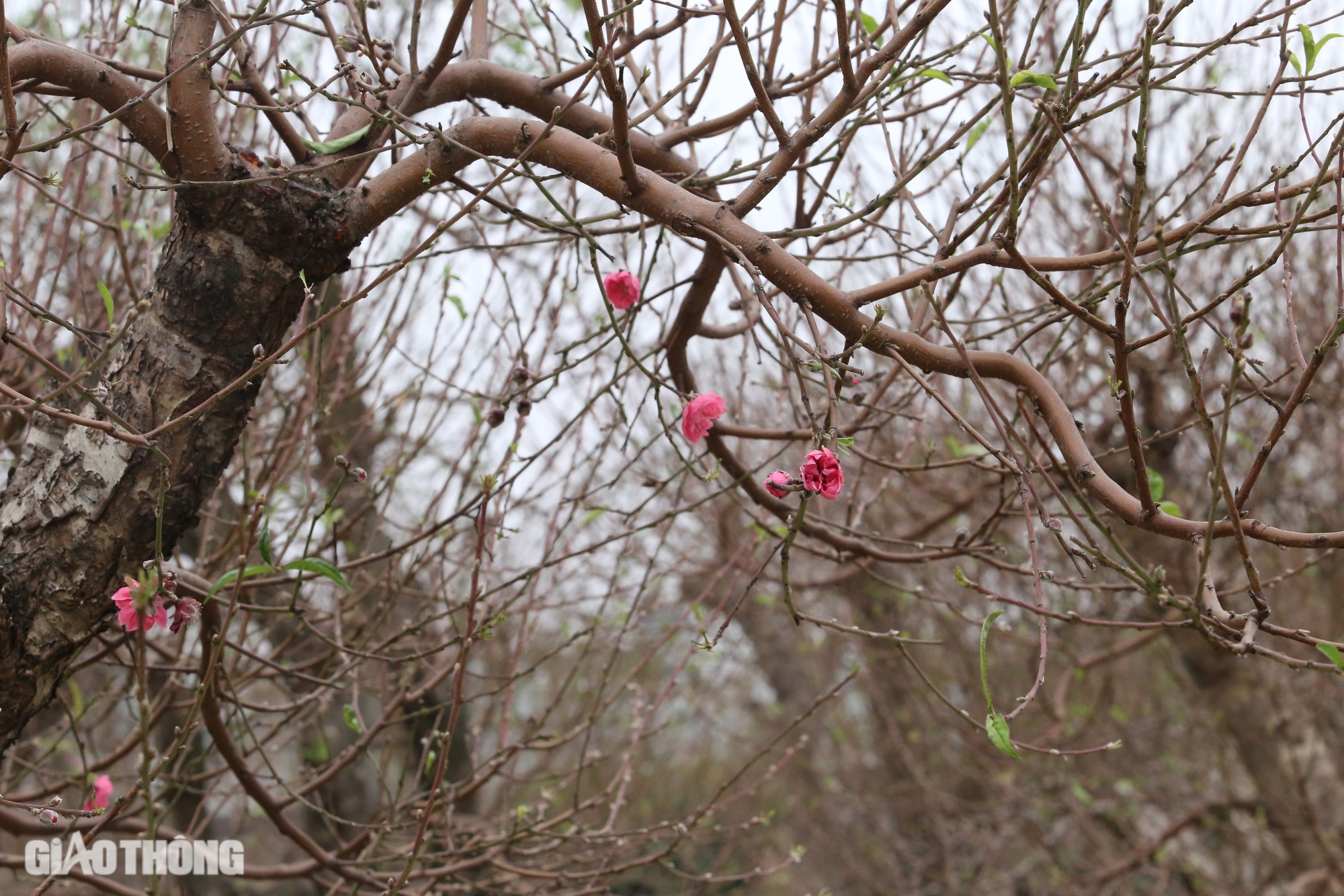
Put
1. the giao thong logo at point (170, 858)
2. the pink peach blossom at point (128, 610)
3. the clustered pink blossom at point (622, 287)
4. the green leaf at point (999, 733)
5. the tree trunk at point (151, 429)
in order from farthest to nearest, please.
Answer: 1. the giao thong logo at point (170, 858)
2. the clustered pink blossom at point (622, 287)
3. the tree trunk at point (151, 429)
4. the pink peach blossom at point (128, 610)
5. the green leaf at point (999, 733)

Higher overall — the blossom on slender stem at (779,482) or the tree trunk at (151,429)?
the tree trunk at (151,429)

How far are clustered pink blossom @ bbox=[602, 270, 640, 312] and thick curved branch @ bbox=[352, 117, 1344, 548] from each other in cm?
29

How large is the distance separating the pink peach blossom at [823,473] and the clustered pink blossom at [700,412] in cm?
41

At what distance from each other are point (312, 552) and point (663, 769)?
576 centimetres

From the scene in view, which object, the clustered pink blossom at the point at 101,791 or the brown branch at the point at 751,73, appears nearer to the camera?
the brown branch at the point at 751,73

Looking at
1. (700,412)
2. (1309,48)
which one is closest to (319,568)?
(700,412)

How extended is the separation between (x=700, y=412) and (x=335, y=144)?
2.58 feet

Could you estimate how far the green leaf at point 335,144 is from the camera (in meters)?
1.55

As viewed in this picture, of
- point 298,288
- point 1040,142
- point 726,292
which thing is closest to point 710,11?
point 1040,142

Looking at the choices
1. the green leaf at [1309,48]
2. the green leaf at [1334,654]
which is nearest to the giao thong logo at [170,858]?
the green leaf at [1334,654]

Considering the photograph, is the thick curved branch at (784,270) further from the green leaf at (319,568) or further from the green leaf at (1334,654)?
the green leaf at (319,568)

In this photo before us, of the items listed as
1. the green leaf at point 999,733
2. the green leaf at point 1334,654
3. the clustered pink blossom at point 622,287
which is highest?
the clustered pink blossom at point 622,287

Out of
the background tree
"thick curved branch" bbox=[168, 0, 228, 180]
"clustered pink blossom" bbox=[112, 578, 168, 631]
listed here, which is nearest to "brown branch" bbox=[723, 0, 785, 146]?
the background tree

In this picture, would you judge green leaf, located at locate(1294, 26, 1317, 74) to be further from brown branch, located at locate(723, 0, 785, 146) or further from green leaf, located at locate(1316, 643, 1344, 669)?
green leaf, located at locate(1316, 643, 1344, 669)
